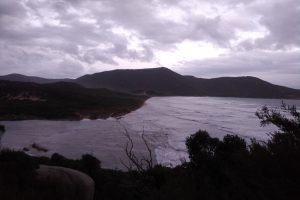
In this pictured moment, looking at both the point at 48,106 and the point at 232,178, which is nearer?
the point at 232,178

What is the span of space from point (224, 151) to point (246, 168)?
21.7 feet

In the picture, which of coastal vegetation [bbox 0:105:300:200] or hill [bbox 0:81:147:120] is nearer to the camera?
coastal vegetation [bbox 0:105:300:200]

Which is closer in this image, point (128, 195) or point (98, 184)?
point (128, 195)

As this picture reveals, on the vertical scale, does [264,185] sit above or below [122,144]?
above

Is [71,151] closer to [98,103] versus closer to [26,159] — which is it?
[26,159]

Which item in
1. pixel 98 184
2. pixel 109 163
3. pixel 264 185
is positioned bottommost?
pixel 109 163

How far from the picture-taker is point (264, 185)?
231 inches

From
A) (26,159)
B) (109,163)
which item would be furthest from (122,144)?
(26,159)

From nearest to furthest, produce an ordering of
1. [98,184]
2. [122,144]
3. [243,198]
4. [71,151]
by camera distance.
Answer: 1. [243,198]
2. [98,184]
3. [71,151]
4. [122,144]

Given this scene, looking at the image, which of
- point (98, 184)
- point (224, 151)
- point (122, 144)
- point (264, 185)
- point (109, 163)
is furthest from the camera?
point (122, 144)

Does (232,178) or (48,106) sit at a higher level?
(232,178)

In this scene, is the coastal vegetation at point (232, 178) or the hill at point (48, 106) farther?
the hill at point (48, 106)

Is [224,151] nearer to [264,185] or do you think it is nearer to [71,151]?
[264,185]

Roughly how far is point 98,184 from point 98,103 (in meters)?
60.9
